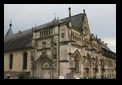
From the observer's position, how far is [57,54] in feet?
89.9

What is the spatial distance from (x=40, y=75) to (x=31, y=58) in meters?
3.75

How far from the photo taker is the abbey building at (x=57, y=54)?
2684 centimetres

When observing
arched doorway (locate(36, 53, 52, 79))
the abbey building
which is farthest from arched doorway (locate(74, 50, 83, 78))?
arched doorway (locate(36, 53, 52, 79))

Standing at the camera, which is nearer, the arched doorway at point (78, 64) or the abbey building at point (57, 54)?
the abbey building at point (57, 54)

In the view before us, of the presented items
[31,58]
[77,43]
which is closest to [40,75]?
[31,58]

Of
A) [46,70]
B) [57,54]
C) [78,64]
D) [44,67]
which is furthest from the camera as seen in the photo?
[78,64]

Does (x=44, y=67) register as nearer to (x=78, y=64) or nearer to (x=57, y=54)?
(x=57, y=54)

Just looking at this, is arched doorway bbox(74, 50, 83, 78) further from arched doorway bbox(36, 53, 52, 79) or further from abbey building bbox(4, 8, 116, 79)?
arched doorway bbox(36, 53, 52, 79)

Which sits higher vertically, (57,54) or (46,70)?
(57,54)

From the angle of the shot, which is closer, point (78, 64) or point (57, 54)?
point (57, 54)

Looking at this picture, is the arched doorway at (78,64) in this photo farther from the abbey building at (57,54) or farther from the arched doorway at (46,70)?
the arched doorway at (46,70)

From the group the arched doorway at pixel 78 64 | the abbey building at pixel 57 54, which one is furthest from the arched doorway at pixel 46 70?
the arched doorway at pixel 78 64

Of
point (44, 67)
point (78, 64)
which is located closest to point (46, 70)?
point (44, 67)
